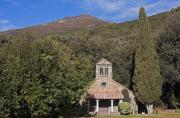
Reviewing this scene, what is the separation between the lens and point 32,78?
35094mm

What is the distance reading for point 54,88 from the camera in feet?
117

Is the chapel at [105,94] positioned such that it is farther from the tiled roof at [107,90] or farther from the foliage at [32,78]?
the foliage at [32,78]

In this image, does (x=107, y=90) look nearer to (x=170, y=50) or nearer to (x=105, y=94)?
(x=105, y=94)

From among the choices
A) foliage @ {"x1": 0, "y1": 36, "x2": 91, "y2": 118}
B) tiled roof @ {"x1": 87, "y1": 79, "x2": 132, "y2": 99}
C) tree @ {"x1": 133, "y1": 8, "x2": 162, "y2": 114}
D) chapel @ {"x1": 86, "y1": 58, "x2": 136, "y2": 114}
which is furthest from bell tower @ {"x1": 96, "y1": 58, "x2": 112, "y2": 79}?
foliage @ {"x1": 0, "y1": 36, "x2": 91, "y2": 118}

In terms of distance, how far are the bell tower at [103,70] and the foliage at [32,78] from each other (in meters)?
27.1

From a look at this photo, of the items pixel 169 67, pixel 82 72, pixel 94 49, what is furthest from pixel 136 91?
pixel 94 49

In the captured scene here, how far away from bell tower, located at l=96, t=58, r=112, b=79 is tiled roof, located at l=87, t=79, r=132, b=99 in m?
0.64

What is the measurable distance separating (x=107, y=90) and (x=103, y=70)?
325 centimetres

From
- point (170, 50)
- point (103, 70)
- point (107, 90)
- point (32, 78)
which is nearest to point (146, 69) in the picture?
point (170, 50)

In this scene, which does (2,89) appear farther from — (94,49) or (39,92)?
(94,49)

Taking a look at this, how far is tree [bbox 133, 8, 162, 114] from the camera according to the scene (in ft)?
197

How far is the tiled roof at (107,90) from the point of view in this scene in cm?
6241

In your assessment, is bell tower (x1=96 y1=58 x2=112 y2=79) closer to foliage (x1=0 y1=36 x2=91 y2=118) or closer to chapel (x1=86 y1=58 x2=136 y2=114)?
chapel (x1=86 y1=58 x2=136 y2=114)

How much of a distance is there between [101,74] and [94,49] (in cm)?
1554
